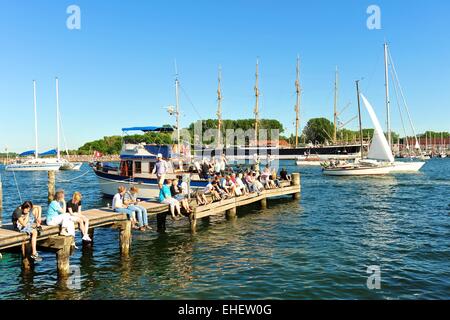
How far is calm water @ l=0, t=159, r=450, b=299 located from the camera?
33.8 feet

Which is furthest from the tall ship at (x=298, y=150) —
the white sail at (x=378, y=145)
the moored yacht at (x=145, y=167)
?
the moored yacht at (x=145, y=167)

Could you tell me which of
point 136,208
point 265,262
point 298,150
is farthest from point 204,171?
point 298,150

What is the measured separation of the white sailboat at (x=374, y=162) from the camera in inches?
2002

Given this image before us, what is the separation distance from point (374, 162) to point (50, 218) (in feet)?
153

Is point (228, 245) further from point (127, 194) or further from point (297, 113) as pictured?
point (297, 113)

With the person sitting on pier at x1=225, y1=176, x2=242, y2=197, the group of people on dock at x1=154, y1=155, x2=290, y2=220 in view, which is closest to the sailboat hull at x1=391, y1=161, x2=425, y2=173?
the group of people on dock at x1=154, y1=155, x2=290, y2=220

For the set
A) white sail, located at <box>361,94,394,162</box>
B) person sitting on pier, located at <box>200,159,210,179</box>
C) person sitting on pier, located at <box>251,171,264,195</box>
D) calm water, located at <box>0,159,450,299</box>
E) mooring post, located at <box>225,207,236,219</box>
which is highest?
white sail, located at <box>361,94,394,162</box>

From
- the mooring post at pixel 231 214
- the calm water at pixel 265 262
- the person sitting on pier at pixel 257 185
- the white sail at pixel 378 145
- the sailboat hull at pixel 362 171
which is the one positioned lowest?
the calm water at pixel 265 262

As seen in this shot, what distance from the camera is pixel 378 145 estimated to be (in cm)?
5125

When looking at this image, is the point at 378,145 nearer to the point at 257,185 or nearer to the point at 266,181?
the point at 266,181

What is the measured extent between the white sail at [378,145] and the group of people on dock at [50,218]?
45692 mm

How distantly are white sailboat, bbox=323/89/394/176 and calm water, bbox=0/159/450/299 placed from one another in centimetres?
3006

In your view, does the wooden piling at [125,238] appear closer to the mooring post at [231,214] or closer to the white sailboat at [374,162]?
the mooring post at [231,214]

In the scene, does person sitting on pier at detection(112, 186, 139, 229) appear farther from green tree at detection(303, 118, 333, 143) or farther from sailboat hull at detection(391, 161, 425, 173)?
green tree at detection(303, 118, 333, 143)
